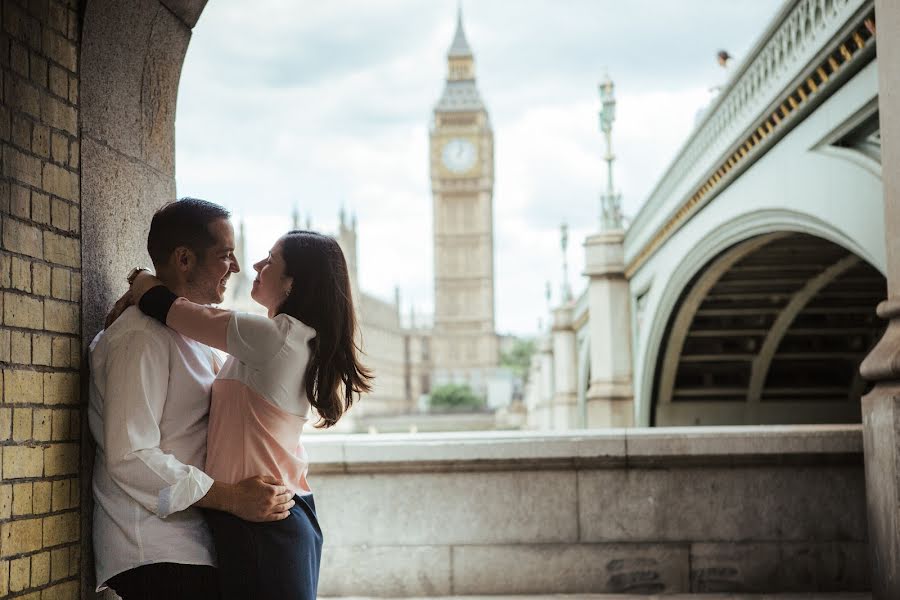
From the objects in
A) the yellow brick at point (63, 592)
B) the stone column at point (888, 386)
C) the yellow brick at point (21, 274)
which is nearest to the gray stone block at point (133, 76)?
the yellow brick at point (21, 274)

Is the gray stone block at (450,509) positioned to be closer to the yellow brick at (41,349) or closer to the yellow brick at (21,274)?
the yellow brick at (41,349)

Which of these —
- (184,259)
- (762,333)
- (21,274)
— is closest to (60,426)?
(21,274)

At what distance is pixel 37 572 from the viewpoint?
2770 millimetres

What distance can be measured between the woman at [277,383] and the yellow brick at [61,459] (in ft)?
1.51

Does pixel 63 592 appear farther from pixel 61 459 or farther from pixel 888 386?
pixel 888 386

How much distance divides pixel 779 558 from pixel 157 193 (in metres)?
3.05

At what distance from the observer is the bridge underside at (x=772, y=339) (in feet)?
51.4

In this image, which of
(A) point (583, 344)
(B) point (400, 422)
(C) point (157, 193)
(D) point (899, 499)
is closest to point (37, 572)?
(C) point (157, 193)

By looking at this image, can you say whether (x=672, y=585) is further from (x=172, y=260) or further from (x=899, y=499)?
(x=172, y=260)

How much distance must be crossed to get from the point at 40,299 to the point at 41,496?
0.51 meters

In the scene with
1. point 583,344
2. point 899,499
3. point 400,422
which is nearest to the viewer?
point 899,499

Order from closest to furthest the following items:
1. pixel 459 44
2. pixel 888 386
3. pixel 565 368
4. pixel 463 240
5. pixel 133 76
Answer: pixel 133 76 → pixel 888 386 → pixel 565 368 → pixel 463 240 → pixel 459 44

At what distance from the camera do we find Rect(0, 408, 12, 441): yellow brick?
8.58ft

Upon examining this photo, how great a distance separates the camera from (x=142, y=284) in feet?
9.11
